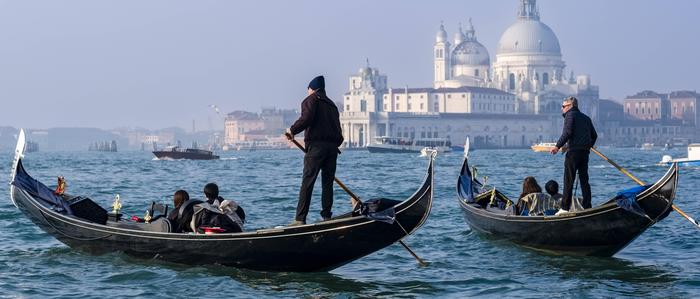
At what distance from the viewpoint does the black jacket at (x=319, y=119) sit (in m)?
9.42

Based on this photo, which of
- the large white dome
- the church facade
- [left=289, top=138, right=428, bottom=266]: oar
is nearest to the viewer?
[left=289, top=138, right=428, bottom=266]: oar

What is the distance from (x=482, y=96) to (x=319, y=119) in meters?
120

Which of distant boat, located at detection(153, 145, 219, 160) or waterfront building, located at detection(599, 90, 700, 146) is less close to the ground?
waterfront building, located at detection(599, 90, 700, 146)

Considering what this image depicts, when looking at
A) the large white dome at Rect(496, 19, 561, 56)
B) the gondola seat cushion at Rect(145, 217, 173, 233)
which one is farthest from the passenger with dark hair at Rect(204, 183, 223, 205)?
the large white dome at Rect(496, 19, 561, 56)

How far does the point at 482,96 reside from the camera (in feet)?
422

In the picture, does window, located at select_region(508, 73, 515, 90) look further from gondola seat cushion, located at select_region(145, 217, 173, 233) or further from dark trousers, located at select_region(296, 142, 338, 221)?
dark trousers, located at select_region(296, 142, 338, 221)

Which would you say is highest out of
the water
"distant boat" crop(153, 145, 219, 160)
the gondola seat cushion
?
the gondola seat cushion

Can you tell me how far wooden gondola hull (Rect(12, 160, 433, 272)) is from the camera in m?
9.07

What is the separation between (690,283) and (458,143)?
116 meters

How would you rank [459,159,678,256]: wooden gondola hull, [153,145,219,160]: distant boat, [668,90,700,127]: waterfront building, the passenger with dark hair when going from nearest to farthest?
[459,159,678,256]: wooden gondola hull
the passenger with dark hair
[153,145,219,160]: distant boat
[668,90,700,127]: waterfront building

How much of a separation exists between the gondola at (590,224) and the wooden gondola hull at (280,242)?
196 cm

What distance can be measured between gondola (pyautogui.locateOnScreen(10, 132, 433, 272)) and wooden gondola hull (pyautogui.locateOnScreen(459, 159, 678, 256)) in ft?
6.38

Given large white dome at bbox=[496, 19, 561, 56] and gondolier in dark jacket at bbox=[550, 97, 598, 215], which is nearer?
gondolier in dark jacket at bbox=[550, 97, 598, 215]

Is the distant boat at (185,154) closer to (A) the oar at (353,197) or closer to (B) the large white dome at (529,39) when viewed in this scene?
(A) the oar at (353,197)
